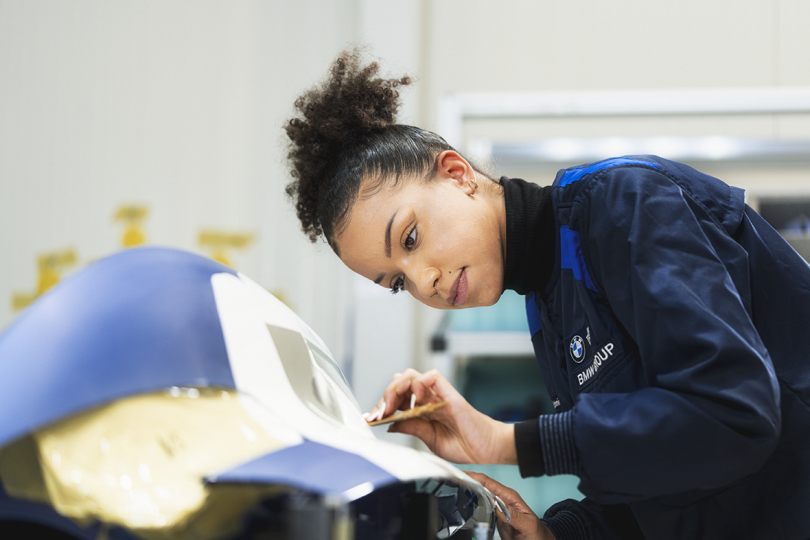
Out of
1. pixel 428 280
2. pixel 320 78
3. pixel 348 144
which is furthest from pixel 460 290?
pixel 320 78

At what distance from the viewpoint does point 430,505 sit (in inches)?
18.2

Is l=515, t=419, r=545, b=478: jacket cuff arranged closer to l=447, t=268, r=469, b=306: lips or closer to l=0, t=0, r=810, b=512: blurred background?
l=447, t=268, r=469, b=306: lips

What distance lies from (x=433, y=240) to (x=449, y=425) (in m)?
0.24

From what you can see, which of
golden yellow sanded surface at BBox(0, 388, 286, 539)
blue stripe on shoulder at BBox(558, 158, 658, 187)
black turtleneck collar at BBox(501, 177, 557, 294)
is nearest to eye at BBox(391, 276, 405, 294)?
black turtleneck collar at BBox(501, 177, 557, 294)

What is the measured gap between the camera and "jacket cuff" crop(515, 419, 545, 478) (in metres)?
0.58

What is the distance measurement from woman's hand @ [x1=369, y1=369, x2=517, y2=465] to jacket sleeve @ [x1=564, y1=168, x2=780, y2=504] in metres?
0.08

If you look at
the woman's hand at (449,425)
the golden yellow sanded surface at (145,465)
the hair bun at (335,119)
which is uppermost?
the hair bun at (335,119)

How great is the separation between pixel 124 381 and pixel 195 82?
1.49 m

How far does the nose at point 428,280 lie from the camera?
0.81m

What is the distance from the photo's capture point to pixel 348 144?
3.03 ft

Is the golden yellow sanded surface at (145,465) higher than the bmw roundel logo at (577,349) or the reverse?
higher

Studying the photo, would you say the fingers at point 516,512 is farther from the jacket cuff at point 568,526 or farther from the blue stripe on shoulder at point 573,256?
the blue stripe on shoulder at point 573,256

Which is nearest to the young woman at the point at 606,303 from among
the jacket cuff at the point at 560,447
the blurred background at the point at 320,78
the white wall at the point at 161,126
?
the jacket cuff at the point at 560,447

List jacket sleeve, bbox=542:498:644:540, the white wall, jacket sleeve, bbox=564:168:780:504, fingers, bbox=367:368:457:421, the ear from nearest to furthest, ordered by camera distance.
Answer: jacket sleeve, bbox=564:168:780:504
fingers, bbox=367:368:457:421
jacket sleeve, bbox=542:498:644:540
the ear
the white wall
